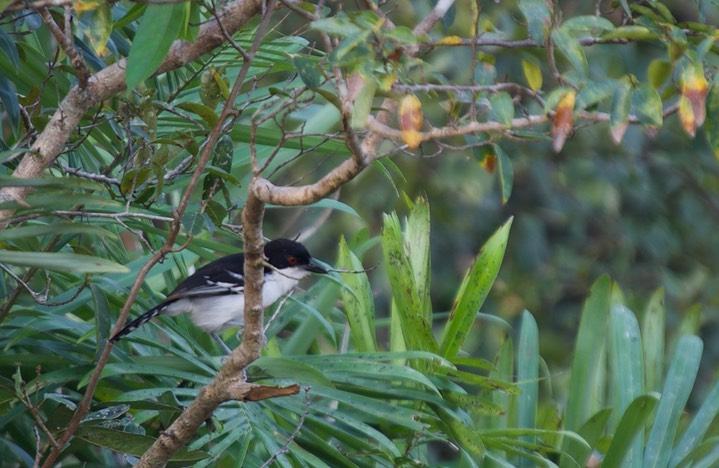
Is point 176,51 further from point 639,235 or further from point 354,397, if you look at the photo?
point 639,235

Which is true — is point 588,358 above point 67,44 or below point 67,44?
below

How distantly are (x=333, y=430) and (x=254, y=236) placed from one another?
1.00m

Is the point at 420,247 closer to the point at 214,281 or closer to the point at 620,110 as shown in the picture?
the point at 214,281

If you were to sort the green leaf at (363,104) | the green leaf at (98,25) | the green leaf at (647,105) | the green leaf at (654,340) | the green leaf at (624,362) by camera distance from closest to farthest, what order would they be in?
1. the green leaf at (363,104)
2. the green leaf at (647,105)
3. the green leaf at (98,25)
4. the green leaf at (624,362)
5. the green leaf at (654,340)

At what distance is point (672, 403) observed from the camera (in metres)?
2.89

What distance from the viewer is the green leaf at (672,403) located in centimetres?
287

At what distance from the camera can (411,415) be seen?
8.75ft

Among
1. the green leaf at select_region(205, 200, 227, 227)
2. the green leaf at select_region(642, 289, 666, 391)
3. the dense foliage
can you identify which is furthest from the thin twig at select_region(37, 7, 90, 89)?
the green leaf at select_region(642, 289, 666, 391)

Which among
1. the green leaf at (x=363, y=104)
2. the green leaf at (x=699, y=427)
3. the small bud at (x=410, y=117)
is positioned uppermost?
the green leaf at (x=363, y=104)

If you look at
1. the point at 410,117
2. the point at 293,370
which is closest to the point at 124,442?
the point at 293,370

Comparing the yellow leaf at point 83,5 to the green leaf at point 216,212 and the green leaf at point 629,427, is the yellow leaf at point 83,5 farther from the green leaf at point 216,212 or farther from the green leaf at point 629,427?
the green leaf at point 629,427

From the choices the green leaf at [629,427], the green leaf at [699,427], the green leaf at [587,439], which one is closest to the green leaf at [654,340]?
the green leaf at [699,427]

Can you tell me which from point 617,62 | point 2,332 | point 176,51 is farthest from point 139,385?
point 617,62

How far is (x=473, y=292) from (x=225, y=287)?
3.66 feet
